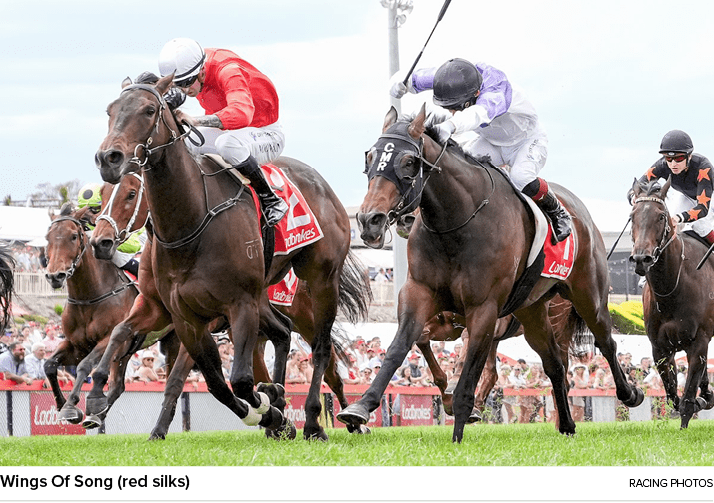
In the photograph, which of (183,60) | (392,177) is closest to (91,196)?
(183,60)

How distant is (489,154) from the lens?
776 cm

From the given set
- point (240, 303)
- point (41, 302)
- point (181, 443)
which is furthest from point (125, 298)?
point (41, 302)

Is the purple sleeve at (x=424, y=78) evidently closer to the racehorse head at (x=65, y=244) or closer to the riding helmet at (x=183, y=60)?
the riding helmet at (x=183, y=60)

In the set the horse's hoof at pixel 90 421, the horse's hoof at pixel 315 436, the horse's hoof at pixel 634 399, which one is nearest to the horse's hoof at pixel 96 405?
the horse's hoof at pixel 90 421

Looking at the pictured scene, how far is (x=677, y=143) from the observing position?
9.78 meters

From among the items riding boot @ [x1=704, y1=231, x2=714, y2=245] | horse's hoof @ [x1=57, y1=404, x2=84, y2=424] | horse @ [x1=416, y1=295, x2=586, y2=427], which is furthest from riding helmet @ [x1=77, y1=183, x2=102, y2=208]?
riding boot @ [x1=704, y1=231, x2=714, y2=245]

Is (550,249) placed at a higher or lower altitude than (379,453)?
higher

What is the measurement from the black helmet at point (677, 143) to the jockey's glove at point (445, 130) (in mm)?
4021

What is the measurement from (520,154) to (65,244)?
4.69 meters

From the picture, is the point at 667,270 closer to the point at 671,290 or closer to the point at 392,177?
the point at 671,290

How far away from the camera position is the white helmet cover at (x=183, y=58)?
263 inches
